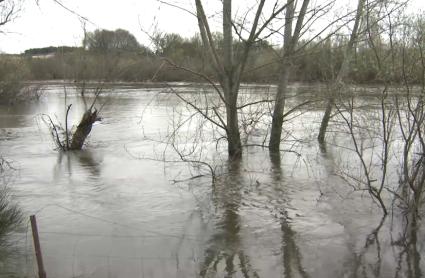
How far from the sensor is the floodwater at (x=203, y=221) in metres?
5.50

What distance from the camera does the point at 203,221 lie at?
275 inches

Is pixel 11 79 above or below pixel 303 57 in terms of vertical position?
below

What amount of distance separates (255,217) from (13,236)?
314cm

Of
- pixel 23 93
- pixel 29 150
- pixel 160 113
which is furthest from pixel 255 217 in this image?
pixel 23 93

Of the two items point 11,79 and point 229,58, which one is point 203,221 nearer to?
point 229,58

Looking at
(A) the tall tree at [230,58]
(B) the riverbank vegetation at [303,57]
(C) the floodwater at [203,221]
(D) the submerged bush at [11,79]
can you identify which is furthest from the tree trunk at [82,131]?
(D) the submerged bush at [11,79]

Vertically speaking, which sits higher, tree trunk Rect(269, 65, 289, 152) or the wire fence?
tree trunk Rect(269, 65, 289, 152)

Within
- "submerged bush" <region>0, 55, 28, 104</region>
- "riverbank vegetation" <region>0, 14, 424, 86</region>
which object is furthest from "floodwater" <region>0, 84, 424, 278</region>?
"submerged bush" <region>0, 55, 28, 104</region>

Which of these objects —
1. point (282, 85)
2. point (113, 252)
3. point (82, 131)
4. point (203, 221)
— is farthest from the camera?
point (82, 131)

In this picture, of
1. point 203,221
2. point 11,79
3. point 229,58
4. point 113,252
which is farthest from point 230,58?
point 11,79

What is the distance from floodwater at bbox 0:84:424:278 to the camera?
5.50 m

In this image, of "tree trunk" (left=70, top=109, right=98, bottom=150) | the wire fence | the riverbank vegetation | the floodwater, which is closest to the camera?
the wire fence

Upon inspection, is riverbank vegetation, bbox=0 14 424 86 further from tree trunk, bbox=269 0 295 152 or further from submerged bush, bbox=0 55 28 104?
submerged bush, bbox=0 55 28 104

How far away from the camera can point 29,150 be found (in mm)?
12984
